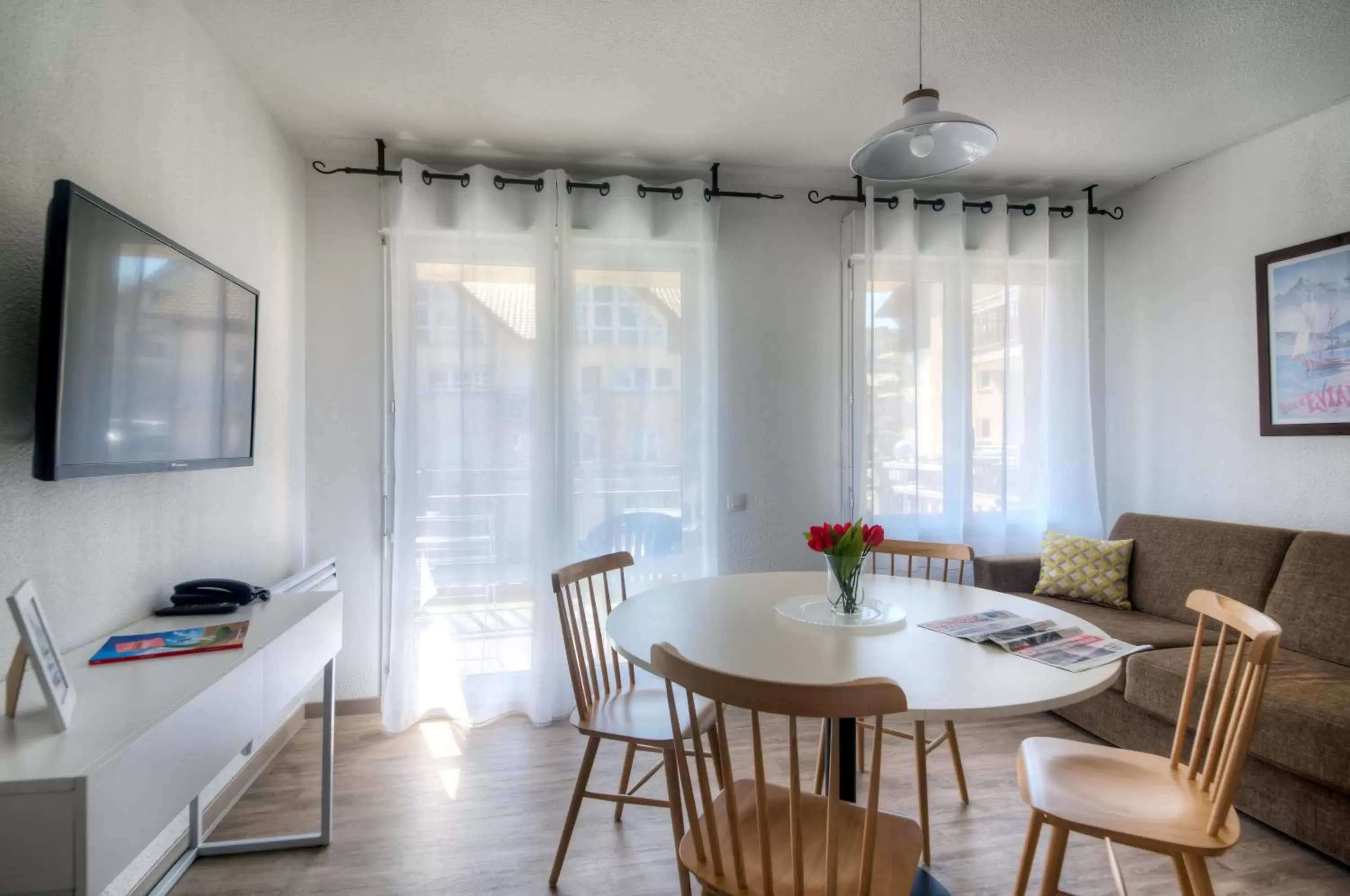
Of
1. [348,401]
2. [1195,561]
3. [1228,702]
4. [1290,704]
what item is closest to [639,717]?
[1228,702]

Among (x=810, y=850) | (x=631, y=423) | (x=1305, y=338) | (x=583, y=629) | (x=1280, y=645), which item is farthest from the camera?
(x=631, y=423)

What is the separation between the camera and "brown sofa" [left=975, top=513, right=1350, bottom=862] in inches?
73.7

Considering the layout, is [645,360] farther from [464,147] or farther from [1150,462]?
[1150,462]

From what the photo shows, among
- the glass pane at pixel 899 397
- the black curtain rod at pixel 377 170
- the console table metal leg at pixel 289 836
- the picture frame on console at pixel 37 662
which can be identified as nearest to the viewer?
the picture frame on console at pixel 37 662

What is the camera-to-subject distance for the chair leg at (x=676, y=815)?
4.20 ft

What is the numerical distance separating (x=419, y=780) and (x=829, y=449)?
245cm

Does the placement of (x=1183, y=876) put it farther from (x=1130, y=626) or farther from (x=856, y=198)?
(x=856, y=198)

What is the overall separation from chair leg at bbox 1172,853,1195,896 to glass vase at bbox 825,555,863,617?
0.82m

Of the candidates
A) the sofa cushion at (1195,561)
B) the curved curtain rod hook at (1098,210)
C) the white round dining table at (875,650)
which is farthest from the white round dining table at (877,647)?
the curved curtain rod hook at (1098,210)

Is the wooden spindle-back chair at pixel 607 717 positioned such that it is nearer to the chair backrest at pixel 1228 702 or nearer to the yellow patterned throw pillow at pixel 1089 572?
the chair backrest at pixel 1228 702

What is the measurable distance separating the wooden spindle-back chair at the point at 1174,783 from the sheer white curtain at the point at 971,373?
5.52ft

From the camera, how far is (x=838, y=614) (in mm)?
1808

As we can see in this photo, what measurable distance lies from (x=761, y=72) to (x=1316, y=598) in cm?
290

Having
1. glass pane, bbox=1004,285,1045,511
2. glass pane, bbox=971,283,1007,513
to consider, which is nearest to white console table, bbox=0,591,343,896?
glass pane, bbox=971,283,1007,513
